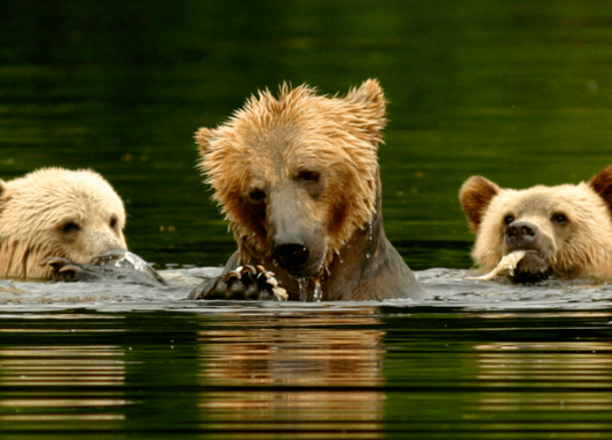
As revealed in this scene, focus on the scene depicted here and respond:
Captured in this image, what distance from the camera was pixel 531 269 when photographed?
11328 millimetres

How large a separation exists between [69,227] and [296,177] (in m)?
2.91

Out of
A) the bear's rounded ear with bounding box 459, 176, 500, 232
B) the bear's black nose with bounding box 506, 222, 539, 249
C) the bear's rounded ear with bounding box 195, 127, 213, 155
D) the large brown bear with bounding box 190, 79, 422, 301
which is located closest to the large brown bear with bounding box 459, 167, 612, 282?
the bear's black nose with bounding box 506, 222, 539, 249

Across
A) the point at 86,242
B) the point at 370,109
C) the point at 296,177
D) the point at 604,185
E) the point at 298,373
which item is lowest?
the point at 298,373

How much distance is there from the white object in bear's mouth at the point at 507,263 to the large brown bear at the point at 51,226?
2767mm

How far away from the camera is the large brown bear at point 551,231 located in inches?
449

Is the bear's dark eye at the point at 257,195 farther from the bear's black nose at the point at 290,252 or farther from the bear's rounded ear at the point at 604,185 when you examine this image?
the bear's rounded ear at the point at 604,185

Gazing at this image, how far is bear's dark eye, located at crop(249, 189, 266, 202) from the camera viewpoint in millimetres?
8891

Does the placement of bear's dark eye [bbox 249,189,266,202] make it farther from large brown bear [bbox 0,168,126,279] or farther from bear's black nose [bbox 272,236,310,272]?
large brown bear [bbox 0,168,126,279]

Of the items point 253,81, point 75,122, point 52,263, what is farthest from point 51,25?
point 52,263

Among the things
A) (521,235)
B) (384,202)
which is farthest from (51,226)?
(384,202)

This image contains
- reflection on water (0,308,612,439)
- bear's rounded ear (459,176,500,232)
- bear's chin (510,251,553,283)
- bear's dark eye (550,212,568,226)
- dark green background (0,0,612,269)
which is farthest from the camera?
dark green background (0,0,612,269)

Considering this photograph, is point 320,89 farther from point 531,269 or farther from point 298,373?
point 298,373

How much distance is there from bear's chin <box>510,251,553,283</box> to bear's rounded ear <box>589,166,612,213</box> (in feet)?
3.98

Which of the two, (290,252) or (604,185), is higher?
(604,185)
